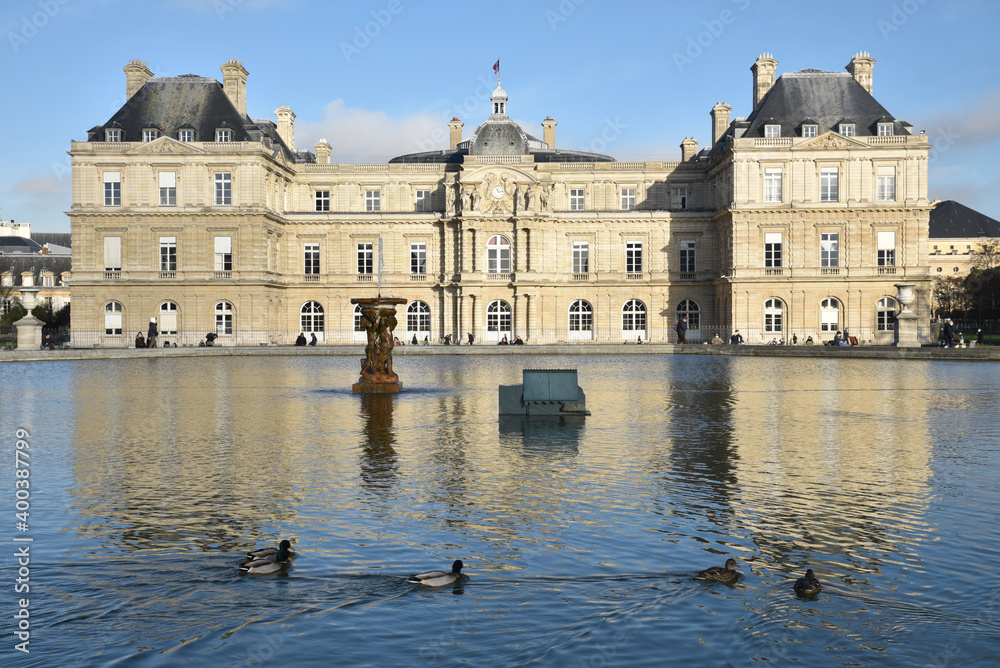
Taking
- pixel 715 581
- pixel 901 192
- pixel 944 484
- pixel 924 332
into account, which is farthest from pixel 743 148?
pixel 715 581

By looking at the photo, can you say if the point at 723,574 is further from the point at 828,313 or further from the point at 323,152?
the point at 323,152

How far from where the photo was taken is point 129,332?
61.0m

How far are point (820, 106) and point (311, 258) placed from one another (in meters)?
35.9

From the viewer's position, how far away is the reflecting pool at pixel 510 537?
688cm

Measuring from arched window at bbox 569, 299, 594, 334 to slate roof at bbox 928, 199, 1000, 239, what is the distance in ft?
273

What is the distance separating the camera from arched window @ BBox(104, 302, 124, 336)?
61.2m

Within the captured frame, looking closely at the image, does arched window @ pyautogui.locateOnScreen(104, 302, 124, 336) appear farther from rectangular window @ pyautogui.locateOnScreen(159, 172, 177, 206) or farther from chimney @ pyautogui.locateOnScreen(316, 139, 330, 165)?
chimney @ pyautogui.locateOnScreen(316, 139, 330, 165)

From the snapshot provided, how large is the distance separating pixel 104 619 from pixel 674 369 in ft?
102

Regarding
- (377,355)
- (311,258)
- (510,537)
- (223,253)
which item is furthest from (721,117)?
(510,537)

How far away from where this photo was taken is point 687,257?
216 feet

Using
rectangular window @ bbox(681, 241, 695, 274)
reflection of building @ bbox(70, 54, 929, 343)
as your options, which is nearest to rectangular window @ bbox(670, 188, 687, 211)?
reflection of building @ bbox(70, 54, 929, 343)

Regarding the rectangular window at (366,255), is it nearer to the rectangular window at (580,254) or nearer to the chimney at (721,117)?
the rectangular window at (580,254)

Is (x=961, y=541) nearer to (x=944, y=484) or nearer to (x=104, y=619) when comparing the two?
(x=944, y=484)

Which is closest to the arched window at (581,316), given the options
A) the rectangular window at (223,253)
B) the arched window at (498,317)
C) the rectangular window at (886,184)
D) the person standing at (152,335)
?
the arched window at (498,317)
